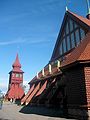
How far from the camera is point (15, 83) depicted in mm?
73562

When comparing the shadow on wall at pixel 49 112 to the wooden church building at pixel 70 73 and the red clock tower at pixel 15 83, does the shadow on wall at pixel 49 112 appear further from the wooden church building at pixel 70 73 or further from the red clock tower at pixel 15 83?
the red clock tower at pixel 15 83

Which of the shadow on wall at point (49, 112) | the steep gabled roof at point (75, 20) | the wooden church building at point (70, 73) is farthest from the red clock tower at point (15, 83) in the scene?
the shadow on wall at point (49, 112)

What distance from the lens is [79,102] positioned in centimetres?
1686

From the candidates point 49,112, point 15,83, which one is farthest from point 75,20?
point 15,83

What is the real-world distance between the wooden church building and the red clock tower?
1063 inches

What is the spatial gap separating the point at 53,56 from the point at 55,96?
12.6 m

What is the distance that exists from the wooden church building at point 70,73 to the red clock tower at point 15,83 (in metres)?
27.0

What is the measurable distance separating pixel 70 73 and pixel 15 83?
188ft

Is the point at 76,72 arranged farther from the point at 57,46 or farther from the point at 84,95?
the point at 57,46

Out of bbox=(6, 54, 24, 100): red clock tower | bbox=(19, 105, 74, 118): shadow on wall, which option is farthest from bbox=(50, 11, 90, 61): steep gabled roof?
bbox=(6, 54, 24, 100): red clock tower

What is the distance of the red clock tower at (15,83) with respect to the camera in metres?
70.0

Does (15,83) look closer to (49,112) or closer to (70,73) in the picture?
(49,112)

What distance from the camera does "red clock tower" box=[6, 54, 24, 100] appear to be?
70.0 m

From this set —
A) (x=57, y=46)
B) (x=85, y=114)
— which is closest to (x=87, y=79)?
(x=85, y=114)
